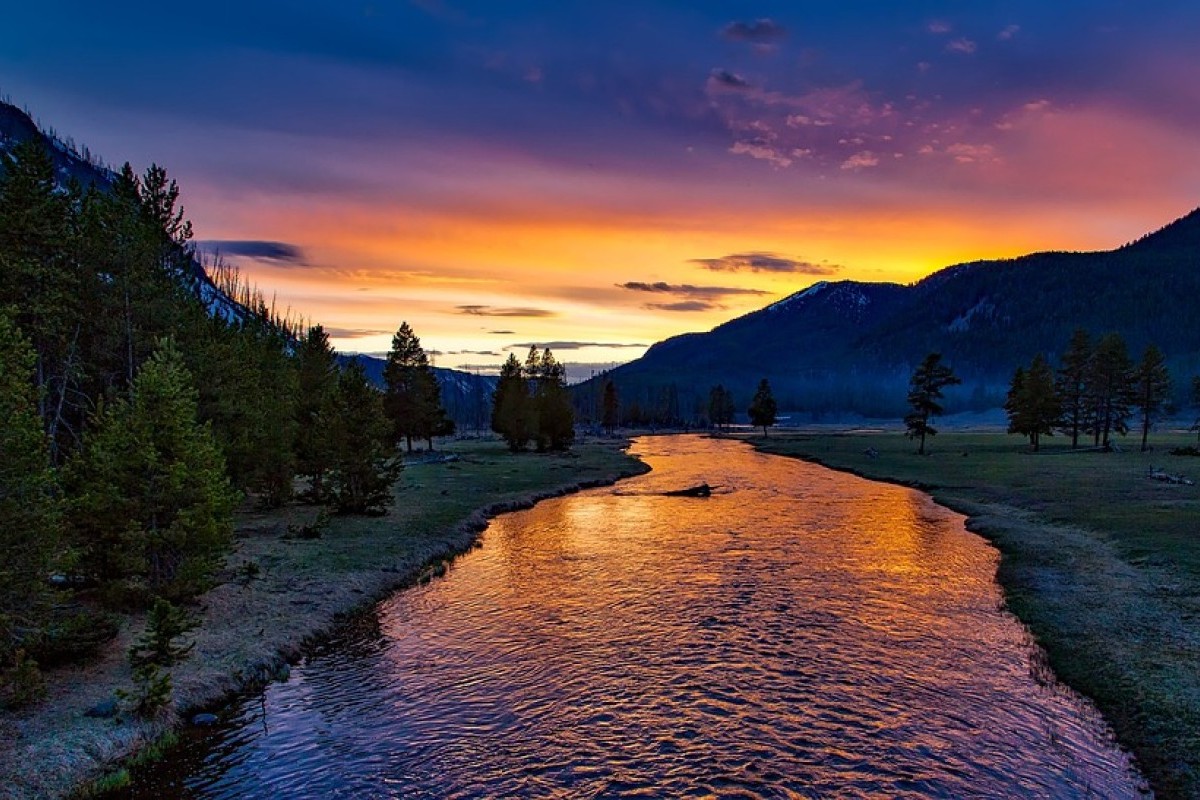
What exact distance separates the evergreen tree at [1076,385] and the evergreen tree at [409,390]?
299ft

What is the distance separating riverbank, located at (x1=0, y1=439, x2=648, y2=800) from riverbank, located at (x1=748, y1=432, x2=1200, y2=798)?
A: 23.2 metres

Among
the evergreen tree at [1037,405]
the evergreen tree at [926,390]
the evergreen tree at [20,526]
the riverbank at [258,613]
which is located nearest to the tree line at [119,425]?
the evergreen tree at [20,526]

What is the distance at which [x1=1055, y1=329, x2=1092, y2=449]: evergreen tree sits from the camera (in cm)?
9438

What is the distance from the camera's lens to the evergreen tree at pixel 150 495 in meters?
21.1

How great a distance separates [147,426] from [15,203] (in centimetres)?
1391

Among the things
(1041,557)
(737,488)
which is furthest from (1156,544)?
(737,488)

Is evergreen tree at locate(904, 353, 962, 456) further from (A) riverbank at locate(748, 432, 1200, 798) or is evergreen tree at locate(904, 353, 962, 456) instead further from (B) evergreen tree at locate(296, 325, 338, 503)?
(B) evergreen tree at locate(296, 325, 338, 503)

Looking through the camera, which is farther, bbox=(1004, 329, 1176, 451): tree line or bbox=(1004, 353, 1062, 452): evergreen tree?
bbox=(1004, 353, 1062, 452): evergreen tree

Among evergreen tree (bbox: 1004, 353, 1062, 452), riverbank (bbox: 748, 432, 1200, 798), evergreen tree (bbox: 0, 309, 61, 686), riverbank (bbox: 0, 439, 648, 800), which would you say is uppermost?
evergreen tree (bbox: 1004, 353, 1062, 452)

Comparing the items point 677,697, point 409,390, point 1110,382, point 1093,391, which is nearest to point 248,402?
point 677,697

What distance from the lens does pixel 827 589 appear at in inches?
1145

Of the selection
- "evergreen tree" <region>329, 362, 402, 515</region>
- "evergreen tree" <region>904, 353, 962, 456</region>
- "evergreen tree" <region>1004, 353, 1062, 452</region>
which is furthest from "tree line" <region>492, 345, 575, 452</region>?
"evergreen tree" <region>1004, 353, 1062, 452</region>

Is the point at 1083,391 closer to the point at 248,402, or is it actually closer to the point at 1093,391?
the point at 1093,391

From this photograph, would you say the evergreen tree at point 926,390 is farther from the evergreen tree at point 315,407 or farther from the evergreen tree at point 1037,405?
the evergreen tree at point 315,407
